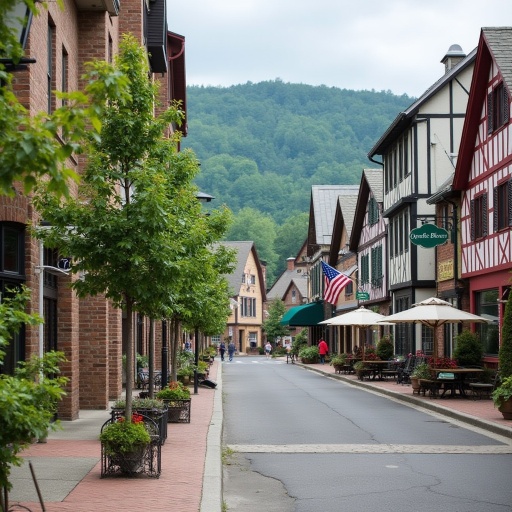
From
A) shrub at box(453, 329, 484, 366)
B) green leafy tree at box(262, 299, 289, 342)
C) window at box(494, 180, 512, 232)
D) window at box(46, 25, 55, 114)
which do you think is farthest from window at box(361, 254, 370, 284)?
green leafy tree at box(262, 299, 289, 342)

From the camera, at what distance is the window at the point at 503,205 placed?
26984mm

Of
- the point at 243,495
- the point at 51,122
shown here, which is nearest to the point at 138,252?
the point at 243,495

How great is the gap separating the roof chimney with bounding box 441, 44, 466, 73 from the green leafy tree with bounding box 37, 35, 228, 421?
96.8 feet

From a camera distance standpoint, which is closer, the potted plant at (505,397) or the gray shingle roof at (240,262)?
the potted plant at (505,397)

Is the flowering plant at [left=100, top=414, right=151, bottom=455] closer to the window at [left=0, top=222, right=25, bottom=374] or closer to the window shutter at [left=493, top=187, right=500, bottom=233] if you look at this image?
the window at [left=0, top=222, right=25, bottom=374]

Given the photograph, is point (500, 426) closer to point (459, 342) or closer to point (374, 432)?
point (374, 432)

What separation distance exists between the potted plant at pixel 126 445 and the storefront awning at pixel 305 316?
56799 millimetres

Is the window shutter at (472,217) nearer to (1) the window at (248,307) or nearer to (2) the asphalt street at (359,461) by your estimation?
(2) the asphalt street at (359,461)

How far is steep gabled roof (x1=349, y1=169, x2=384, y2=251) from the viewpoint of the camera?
4784 cm

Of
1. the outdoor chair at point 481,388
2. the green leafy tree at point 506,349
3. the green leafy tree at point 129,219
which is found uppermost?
the green leafy tree at point 129,219

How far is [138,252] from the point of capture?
1173cm

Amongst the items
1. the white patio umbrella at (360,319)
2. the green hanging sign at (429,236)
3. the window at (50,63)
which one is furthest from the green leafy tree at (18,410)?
the white patio umbrella at (360,319)

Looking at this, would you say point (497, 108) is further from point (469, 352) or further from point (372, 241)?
point (372, 241)

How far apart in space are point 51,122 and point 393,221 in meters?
39.2
